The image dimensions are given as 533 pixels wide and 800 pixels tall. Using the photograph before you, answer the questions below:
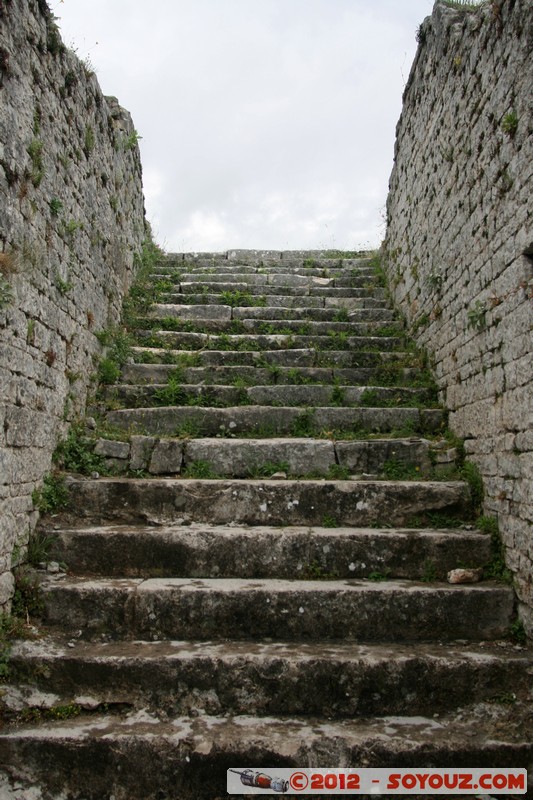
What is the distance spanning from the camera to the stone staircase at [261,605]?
2.57 meters

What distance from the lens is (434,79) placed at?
5.83 metres

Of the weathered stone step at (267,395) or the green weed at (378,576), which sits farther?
the weathered stone step at (267,395)

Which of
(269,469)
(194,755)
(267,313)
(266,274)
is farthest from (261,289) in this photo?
(194,755)

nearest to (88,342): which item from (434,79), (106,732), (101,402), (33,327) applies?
(101,402)

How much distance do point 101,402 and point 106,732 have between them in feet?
10.1

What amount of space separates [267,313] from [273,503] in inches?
138

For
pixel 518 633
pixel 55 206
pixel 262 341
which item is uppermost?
pixel 55 206

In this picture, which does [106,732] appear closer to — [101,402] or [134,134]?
[101,402]

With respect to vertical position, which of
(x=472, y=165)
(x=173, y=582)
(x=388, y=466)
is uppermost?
(x=472, y=165)

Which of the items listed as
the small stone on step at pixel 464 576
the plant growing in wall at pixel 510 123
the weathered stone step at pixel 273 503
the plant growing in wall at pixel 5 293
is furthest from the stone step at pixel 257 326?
the small stone on step at pixel 464 576

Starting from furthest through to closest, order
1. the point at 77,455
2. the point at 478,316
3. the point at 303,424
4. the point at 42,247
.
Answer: the point at 303,424 → the point at 77,455 → the point at 478,316 → the point at 42,247

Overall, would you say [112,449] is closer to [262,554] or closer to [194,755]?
[262,554]

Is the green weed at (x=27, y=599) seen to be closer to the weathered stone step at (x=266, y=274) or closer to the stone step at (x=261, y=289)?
the stone step at (x=261, y=289)

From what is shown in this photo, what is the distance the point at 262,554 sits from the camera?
142 inches
